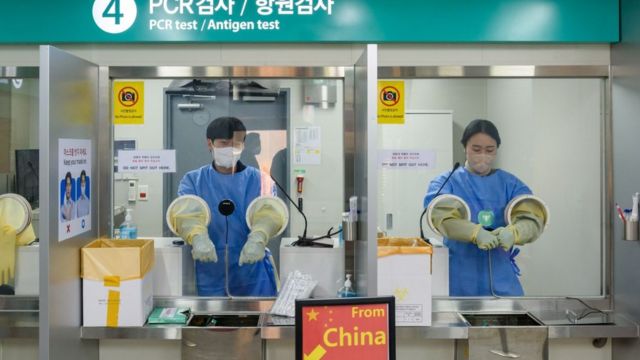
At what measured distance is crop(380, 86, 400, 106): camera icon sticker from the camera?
8.27ft

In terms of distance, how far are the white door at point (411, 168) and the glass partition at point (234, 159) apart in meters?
0.21

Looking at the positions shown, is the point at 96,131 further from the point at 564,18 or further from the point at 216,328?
the point at 564,18

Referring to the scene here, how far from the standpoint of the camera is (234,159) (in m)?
2.57

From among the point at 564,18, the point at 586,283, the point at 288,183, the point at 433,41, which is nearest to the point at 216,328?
the point at 288,183

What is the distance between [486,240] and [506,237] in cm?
10

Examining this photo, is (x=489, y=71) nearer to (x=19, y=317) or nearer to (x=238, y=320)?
(x=238, y=320)

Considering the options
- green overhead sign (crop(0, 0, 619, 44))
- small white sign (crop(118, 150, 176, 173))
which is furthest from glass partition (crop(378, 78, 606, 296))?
small white sign (crop(118, 150, 176, 173))

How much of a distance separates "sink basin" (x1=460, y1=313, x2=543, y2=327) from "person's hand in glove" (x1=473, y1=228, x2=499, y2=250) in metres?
0.34

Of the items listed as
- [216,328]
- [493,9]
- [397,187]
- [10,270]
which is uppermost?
[493,9]

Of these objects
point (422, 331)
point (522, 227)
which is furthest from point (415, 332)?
point (522, 227)

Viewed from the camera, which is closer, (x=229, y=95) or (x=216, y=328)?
(x=216, y=328)

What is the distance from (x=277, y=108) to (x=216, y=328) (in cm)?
105

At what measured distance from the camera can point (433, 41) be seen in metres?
2.46

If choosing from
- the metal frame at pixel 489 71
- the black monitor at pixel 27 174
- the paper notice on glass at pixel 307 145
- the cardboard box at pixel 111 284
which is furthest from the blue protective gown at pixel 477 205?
the black monitor at pixel 27 174
